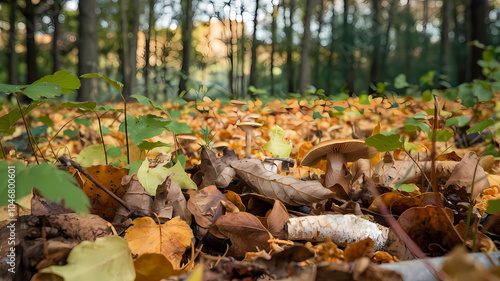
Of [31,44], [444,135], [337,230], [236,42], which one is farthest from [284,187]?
[31,44]

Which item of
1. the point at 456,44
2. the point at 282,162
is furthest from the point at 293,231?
the point at 456,44

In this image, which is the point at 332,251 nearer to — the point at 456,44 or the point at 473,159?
the point at 473,159

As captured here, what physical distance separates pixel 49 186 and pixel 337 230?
2.26ft

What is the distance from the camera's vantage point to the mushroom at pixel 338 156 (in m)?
1.23

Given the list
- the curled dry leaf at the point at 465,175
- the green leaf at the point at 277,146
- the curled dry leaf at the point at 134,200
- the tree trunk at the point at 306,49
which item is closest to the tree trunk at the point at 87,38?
the tree trunk at the point at 306,49

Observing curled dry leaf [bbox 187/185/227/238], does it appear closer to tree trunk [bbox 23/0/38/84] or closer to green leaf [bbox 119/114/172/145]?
green leaf [bbox 119/114/172/145]

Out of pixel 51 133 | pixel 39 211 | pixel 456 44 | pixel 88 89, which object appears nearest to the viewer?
pixel 39 211

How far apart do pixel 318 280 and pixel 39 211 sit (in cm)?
75

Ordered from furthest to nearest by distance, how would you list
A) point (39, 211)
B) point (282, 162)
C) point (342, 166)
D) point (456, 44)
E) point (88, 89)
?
point (456, 44)
point (88, 89)
point (282, 162)
point (342, 166)
point (39, 211)

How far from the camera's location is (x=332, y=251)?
72 cm

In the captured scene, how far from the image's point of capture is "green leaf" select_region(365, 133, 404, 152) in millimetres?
974

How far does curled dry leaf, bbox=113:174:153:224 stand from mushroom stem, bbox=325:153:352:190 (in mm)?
662

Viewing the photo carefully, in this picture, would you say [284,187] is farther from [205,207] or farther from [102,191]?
[102,191]

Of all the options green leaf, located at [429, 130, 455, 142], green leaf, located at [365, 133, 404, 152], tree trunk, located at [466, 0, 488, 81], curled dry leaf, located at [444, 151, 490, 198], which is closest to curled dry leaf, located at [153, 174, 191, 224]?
green leaf, located at [365, 133, 404, 152]
